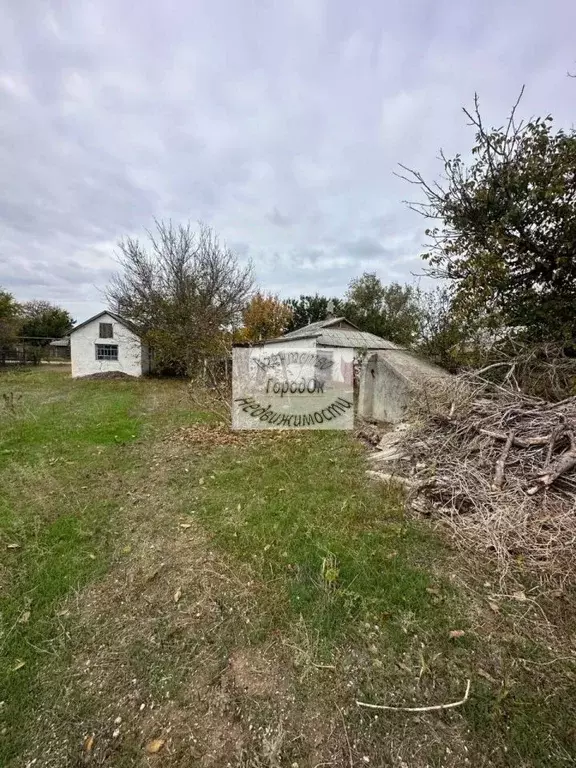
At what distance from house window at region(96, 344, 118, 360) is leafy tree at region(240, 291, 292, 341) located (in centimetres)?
894

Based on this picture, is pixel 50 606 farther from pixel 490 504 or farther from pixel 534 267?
pixel 534 267

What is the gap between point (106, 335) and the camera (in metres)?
19.8

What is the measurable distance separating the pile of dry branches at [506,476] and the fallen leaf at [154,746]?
2.63m

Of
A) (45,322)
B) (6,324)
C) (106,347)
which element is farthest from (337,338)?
(45,322)

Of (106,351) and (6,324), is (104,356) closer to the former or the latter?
(106,351)

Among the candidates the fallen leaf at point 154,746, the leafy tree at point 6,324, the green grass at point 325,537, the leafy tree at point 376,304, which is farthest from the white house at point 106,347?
the fallen leaf at point 154,746

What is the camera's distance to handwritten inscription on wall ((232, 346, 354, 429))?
8.06 meters

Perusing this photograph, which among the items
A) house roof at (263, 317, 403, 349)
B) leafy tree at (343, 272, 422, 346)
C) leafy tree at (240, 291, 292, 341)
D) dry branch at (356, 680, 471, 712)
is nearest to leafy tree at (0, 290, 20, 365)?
leafy tree at (240, 291, 292, 341)

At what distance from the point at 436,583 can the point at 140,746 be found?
220 centimetres

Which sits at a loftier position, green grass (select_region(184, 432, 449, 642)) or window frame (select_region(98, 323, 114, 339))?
window frame (select_region(98, 323, 114, 339))

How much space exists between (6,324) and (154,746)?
2667 cm

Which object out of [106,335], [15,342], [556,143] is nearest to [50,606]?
[556,143]

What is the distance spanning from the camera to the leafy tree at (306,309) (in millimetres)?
27141

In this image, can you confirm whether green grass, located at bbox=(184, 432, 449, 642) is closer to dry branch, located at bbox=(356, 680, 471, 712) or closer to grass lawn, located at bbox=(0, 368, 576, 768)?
grass lawn, located at bbox=(0, 368, 576, 768)
